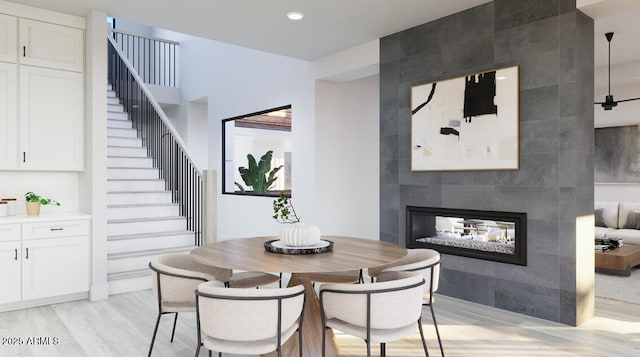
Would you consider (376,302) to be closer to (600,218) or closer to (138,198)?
(138,198)

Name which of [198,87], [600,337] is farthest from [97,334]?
[198,87]

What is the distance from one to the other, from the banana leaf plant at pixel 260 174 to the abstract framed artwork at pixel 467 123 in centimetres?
295

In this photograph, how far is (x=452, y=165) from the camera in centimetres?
439

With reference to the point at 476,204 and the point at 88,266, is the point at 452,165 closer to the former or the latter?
the point at 476,204

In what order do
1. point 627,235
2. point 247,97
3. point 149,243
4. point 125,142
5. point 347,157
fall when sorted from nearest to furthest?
point 149,243
point 627,235
point 347,157
point 125,142
point 247,97

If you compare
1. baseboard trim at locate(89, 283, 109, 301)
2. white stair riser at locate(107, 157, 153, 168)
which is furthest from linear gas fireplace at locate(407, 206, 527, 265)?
white stair riser at locate(107, 157, 153, 168)

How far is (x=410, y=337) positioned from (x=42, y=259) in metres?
3.38

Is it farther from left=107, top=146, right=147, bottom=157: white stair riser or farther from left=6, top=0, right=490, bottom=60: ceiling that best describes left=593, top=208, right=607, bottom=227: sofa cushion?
left=107, top=146, right=147, bottom=157: white stair riser

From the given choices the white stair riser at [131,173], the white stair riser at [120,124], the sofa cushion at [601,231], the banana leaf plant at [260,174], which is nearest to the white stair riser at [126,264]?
the white stair riser at [131,173]

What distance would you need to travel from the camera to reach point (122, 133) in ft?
23.7

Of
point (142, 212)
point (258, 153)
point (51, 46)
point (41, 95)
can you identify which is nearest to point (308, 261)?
point (41, 95)

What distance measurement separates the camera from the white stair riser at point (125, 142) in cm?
692

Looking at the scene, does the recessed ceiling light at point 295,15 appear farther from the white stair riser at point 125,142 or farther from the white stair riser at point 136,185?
the white stair riser at point 125,142

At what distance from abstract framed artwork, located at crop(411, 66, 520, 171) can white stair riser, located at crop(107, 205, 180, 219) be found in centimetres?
336
